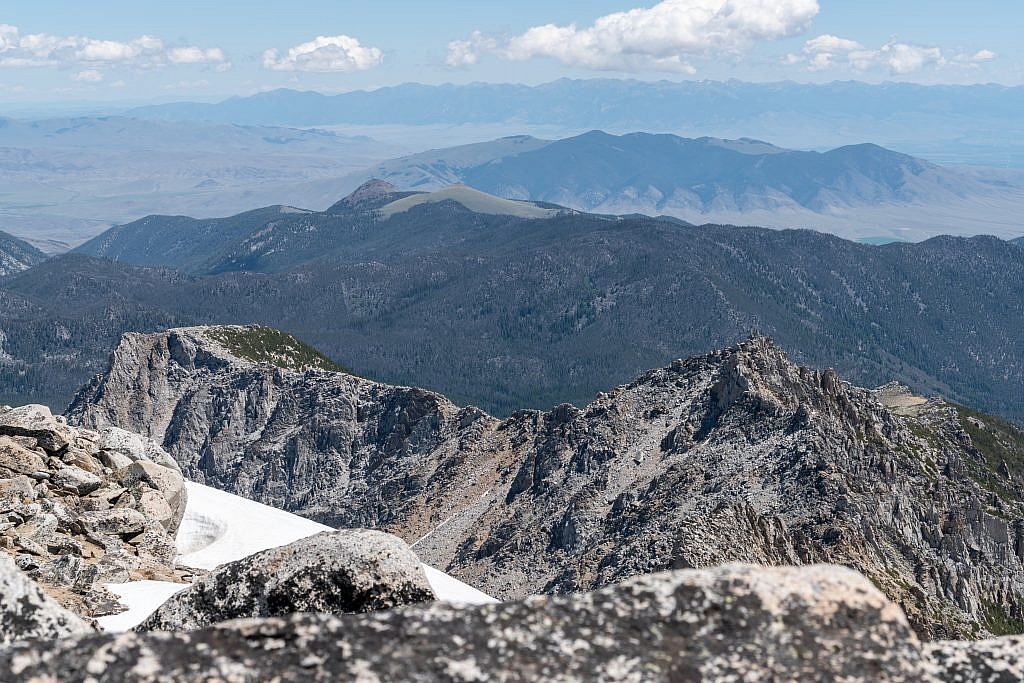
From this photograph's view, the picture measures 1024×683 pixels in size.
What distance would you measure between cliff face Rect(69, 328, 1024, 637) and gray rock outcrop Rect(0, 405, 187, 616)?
4640cm

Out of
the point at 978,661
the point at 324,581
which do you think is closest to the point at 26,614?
the point at 324,581

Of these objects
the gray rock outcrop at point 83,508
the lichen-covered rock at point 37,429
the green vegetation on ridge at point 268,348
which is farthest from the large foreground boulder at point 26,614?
the green vegetation on ridge at point 268,348

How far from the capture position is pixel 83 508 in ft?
100

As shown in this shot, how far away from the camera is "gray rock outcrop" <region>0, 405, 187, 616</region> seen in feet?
78.5

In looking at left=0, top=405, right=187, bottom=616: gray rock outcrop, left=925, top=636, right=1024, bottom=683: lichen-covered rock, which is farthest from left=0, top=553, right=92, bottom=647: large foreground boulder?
left=925, top=636, right=1024, bottom=683: lichen-covered rock

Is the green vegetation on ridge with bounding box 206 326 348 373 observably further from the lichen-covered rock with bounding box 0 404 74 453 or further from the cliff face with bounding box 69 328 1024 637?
the lichen-covered rock with bounding box 0 404 74 453

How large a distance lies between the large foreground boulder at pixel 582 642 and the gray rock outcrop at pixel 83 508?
41.7 feet

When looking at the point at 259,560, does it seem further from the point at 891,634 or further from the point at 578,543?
the point at 578,543

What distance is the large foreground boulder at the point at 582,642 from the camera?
1041 centimetres

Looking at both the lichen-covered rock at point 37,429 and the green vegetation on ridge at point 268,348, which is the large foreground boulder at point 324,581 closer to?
the lichen-covered rock at point 37,429

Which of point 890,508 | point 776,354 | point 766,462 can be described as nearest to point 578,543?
point 766,462

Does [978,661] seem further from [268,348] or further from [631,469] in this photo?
[268,348]

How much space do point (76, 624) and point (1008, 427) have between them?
18807cm

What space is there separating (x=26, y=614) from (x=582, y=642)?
7.00m
